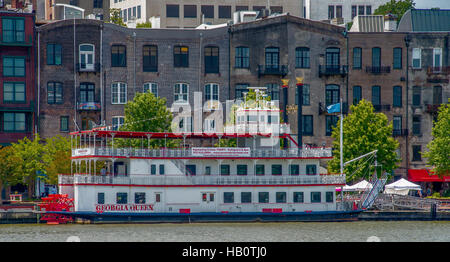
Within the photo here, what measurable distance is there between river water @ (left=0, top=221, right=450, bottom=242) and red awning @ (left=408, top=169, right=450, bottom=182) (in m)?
17.6

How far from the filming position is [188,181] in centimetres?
6044

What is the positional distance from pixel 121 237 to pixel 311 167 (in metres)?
16.6

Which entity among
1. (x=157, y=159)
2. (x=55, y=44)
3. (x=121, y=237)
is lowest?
(x=121, y=237)

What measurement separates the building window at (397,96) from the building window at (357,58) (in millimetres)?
3849

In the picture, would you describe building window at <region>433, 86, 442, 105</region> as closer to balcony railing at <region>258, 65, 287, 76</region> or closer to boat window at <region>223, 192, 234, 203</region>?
balcony railing at <region>258, 65, 287, 76</region>

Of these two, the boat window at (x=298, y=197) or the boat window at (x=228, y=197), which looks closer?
the boat window at (x=228, y=197)

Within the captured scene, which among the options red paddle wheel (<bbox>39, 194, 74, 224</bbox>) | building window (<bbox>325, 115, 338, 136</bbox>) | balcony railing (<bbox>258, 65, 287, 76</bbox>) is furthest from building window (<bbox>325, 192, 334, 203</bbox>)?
balcony railing (<bbox>258, 65, 287, 76</bbox>)

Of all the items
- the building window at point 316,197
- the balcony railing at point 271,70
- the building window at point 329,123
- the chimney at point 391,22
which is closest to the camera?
the building window at point 316,197

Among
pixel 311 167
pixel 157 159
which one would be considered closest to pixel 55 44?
pixel 157 159

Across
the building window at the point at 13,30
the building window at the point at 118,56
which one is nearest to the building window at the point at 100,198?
the building window at the point at 118,56

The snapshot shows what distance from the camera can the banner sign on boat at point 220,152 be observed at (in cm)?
6038

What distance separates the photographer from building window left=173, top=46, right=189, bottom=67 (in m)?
79.8

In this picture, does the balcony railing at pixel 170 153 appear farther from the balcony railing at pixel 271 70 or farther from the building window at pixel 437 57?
the building window at pixel 437 57

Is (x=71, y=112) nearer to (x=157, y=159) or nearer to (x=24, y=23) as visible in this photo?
(x=24, y=23)
